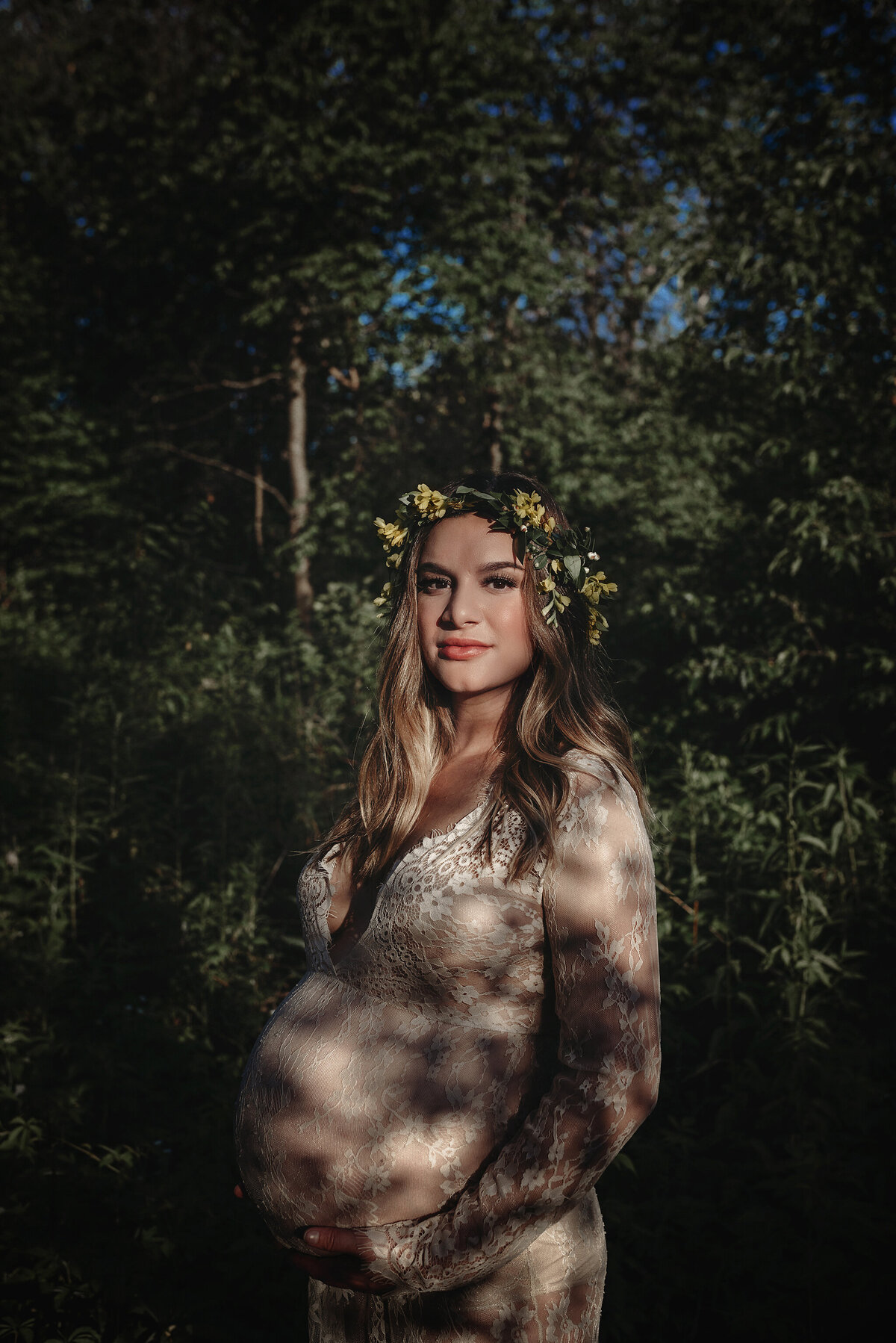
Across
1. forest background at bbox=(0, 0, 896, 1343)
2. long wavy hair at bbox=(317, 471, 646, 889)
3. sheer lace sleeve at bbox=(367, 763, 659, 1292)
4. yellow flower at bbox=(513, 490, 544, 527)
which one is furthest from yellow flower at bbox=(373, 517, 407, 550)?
forest background at bbox=(0, 0, 896, 1343)

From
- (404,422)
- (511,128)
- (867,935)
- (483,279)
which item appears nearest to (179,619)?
(404,422)

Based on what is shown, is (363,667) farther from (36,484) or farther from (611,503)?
(36,484)

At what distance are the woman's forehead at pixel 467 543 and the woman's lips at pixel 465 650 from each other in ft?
0.52

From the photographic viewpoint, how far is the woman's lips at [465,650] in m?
1.52

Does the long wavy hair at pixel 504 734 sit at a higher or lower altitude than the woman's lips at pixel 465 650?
lower

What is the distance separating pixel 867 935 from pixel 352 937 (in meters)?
2.80

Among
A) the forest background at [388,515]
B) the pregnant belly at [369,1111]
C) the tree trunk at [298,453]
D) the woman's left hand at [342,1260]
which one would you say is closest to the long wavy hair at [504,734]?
the pregnant belly at [369,1111]

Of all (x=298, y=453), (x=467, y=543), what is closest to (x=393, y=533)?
(x=467, y=543)

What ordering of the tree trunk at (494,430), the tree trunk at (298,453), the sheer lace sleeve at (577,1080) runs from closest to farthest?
the sheer lace sleeve at (577,1080)
the tree trunk at (494,430)
the tree trunk at (298,453)

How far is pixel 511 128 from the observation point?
26.1ft

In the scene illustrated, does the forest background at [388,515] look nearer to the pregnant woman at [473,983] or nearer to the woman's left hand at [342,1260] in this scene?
the pregnant woman at [473,983]

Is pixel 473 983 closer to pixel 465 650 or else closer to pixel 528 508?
pixel 465 650

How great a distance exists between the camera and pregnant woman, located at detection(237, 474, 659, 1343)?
1.17m

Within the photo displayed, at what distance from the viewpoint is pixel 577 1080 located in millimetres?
1148
